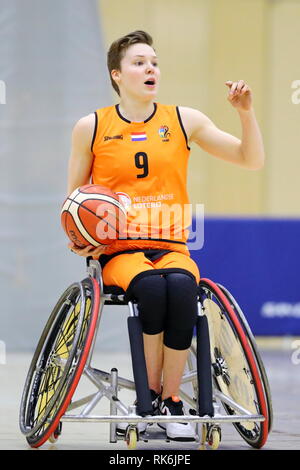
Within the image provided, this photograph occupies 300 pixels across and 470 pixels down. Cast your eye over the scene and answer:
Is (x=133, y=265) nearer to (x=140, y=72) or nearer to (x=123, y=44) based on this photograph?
(x=140, y=72)

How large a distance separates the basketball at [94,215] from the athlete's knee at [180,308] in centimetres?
27

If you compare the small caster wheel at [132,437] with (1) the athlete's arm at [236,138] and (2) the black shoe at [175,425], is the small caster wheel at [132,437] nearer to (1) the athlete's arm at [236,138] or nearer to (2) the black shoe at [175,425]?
(2) the black shoe at [175,425]

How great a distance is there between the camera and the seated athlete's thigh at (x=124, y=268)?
3.33 metres

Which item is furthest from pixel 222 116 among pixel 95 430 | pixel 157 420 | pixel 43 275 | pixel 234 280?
pixel 157 420

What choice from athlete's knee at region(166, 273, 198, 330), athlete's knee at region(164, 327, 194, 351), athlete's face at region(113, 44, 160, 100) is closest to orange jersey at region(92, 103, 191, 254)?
athlete's face at region(113, 44, 160, 100)

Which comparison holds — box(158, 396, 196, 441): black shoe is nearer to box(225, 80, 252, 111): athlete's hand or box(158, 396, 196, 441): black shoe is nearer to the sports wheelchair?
the sports wheelchair

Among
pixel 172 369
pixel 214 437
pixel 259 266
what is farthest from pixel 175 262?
pixel 259 266

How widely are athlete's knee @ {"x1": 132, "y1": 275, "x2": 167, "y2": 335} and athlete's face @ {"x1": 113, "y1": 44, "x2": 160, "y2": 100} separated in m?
0.73

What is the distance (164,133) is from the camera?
140 inches

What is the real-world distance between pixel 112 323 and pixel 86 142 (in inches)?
137

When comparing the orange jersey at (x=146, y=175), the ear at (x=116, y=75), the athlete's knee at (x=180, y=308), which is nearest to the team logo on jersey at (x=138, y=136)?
the orange jersey at (x=146, y=175)

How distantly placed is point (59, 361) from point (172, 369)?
42 centimetres
